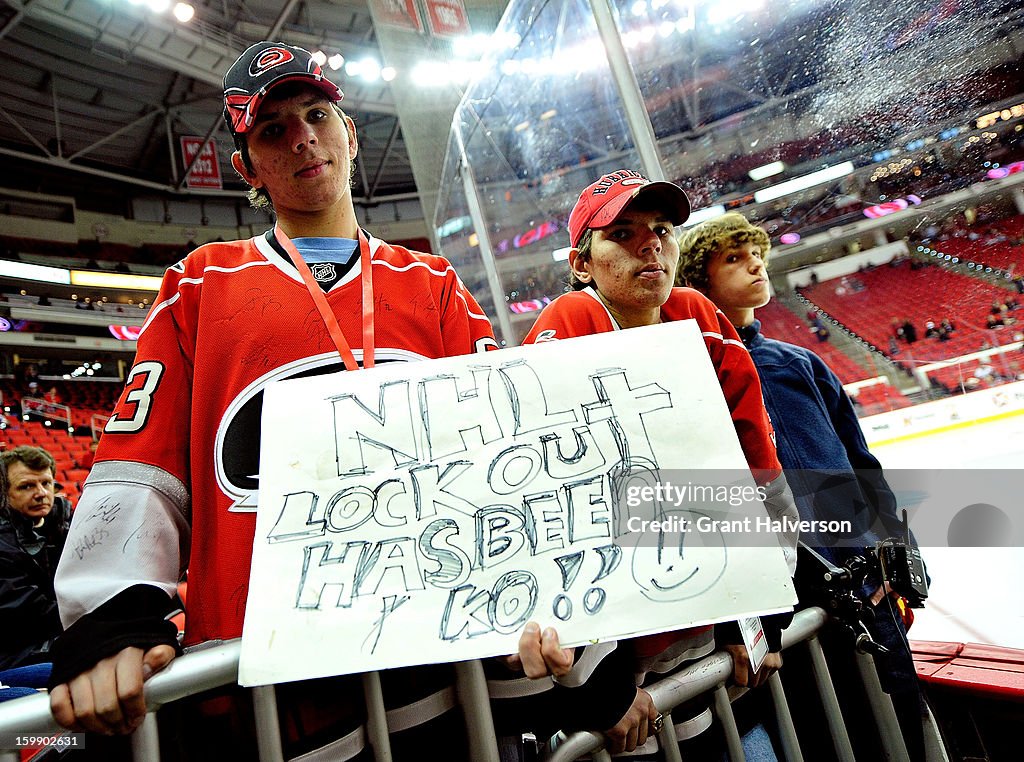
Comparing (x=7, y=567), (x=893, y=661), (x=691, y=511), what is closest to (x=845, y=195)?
(x=893, y=661)

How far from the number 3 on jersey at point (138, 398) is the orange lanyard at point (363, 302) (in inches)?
8.7

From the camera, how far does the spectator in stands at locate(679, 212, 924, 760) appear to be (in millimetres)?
1549

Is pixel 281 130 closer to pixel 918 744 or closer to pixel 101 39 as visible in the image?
pixel 918 744

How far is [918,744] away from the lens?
1.12m

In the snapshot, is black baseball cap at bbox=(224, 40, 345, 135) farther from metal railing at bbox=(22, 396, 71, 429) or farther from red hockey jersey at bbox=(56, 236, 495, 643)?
metal railing at bbox=(22, 396, 71, 429)

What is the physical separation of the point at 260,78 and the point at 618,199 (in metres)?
0.60

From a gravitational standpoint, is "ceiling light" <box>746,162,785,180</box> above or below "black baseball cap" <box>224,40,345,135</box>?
above

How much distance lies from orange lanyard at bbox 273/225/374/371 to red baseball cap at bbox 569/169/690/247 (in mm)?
440

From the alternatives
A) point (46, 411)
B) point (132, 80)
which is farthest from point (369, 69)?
point (46, 411)

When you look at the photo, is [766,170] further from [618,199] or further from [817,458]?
[618,199]

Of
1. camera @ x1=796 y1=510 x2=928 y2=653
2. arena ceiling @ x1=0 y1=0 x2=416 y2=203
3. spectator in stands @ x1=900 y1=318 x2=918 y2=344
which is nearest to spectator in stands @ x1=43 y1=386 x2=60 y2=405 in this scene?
arena ceiling @ x1=0 y1=0 x2=416 y2=203

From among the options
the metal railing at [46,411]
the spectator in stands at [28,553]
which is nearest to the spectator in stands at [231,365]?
the spectator in stands at [28,553]

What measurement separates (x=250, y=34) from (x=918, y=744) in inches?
503

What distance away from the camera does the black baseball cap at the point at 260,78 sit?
2.77 feet
